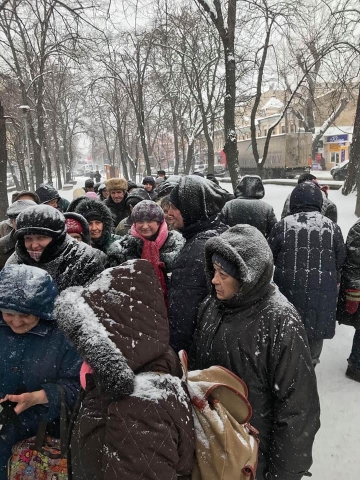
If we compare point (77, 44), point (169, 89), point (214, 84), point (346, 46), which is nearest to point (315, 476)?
point (77, 44)

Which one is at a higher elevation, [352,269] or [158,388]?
[158,388]

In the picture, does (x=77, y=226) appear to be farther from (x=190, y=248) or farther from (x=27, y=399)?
(x=27, y=399)

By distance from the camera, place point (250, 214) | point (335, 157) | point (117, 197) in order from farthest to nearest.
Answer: point (335, 157) < point (117, 197) < point (250, 214)

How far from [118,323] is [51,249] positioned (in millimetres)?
1751

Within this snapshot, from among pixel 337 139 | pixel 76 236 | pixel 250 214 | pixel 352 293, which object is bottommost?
pixel 352 293

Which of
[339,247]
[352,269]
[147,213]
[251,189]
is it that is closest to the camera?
[147,213]

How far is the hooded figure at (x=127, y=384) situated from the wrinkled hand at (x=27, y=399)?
797 millimetres

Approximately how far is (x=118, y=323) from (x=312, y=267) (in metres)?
2.72

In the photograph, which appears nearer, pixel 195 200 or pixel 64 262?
pixel 195 200

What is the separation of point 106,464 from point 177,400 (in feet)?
0.90

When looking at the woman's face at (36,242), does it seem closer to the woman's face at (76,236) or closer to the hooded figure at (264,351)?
the woman's face at (76,236)

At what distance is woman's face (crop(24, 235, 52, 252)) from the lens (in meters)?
2.81

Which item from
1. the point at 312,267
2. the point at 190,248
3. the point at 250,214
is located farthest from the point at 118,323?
the point at 250,214

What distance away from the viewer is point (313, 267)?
362 cm
